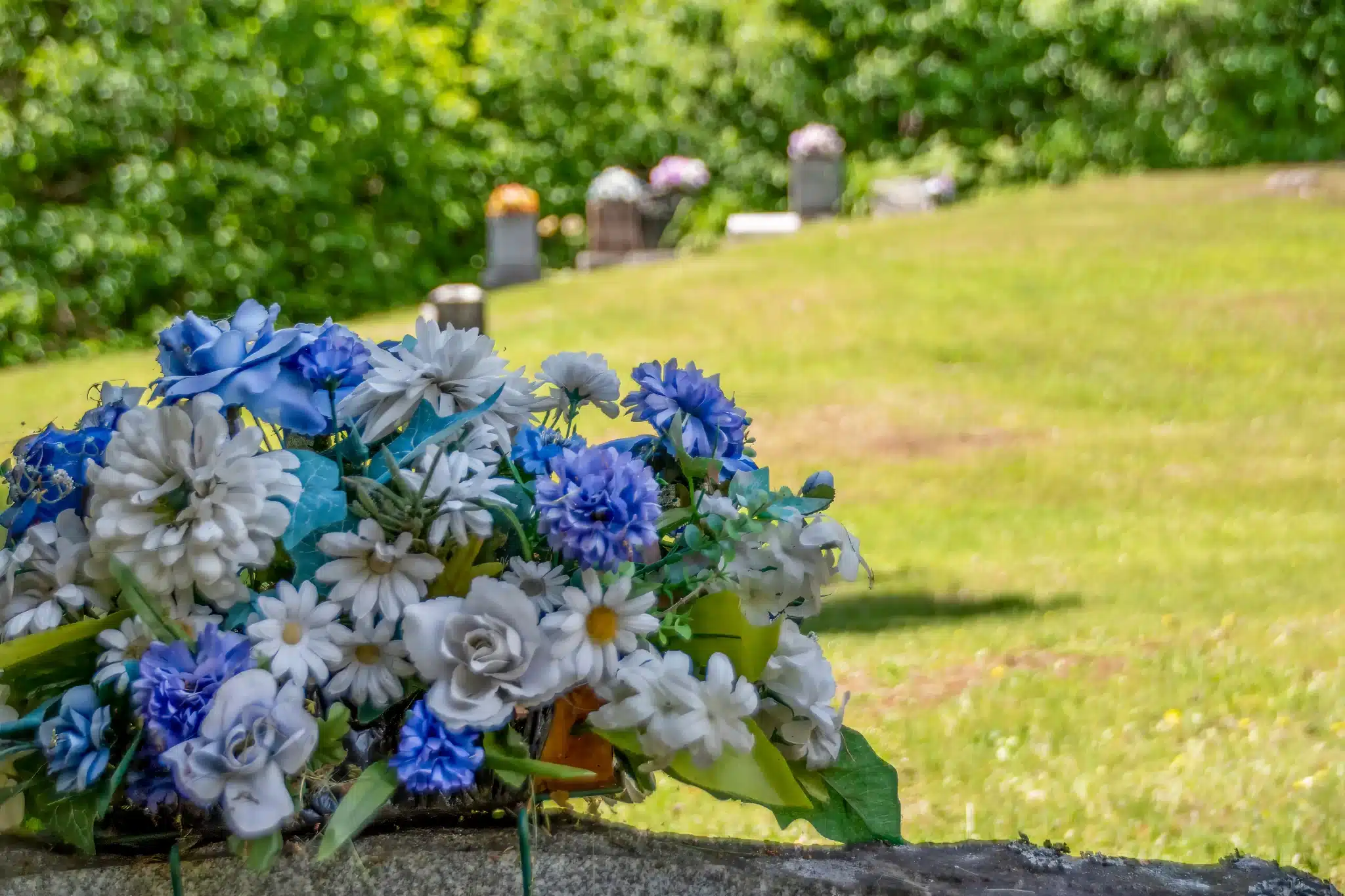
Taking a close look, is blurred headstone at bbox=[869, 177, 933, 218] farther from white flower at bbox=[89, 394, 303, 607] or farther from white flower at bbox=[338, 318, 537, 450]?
white flower at bbox=[89, 394, 303, 607]

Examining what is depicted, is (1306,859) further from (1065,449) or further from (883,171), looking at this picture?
(883,171)

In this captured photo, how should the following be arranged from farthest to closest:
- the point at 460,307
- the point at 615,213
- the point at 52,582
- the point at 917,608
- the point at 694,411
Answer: the point at 615,213
the point at 460,307
the point at 917,608
the point at 694,411
the point at 52,582

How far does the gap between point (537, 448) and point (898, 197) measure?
14.8 m

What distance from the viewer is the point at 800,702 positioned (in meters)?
1.81

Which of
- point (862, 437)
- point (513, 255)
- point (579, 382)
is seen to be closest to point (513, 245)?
point (513, 255)

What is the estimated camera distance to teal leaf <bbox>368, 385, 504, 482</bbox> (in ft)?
5.72

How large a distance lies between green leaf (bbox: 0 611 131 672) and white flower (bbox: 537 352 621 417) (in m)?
0.58

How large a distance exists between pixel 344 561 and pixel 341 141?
14.3m

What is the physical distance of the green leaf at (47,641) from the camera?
163 cm

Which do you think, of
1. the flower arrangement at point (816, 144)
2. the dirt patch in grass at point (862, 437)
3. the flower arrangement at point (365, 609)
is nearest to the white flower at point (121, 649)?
the flower arrangement at point (365, 609)

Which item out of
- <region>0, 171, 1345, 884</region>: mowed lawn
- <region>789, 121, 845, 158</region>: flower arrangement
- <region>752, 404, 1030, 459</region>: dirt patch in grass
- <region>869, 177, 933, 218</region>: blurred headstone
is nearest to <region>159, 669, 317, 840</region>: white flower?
<region>0, 171, 1345, 884</region>: mowed lawn

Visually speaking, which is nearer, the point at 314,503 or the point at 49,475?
the point at 314,503

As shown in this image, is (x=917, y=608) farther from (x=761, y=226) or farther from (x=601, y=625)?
(x=761, y=226)

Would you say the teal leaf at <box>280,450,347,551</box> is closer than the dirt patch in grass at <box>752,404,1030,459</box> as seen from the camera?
Yes
